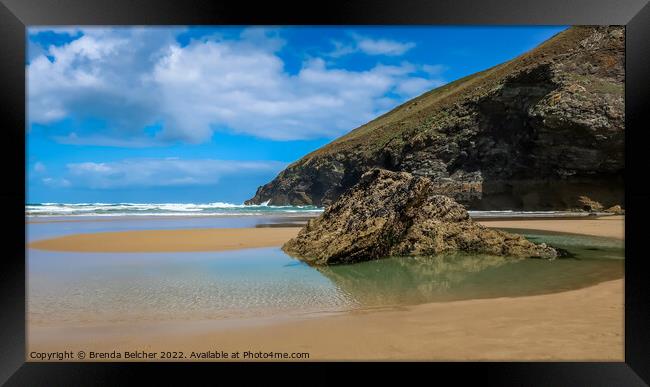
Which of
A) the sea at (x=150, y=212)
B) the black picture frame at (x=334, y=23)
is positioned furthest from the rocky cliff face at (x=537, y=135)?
the black picture frame at (x=334, y=23)

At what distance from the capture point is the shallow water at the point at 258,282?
486 centimetres

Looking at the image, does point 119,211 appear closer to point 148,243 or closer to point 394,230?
point 148,243

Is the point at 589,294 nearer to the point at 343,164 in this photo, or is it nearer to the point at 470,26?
the point at 470,26

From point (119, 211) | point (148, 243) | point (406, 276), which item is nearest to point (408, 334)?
point (406, 276)

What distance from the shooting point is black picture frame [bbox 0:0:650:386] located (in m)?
2.98

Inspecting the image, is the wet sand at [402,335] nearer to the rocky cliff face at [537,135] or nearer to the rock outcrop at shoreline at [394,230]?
the rock outcrop at shoreline at [394,230]

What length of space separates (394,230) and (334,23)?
21.8ft

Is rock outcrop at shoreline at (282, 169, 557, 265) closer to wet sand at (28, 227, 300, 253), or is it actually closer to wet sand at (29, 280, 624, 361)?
wet sand at (28, 227, 300, 253)

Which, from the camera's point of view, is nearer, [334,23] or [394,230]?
[334,23]

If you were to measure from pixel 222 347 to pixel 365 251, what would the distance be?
5.45 m

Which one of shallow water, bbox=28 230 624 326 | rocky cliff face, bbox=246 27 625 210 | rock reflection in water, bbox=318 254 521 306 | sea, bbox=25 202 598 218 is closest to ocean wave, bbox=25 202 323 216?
sea, bbox=25 202 598 218

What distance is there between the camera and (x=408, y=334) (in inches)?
146

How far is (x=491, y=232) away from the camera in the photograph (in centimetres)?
970
